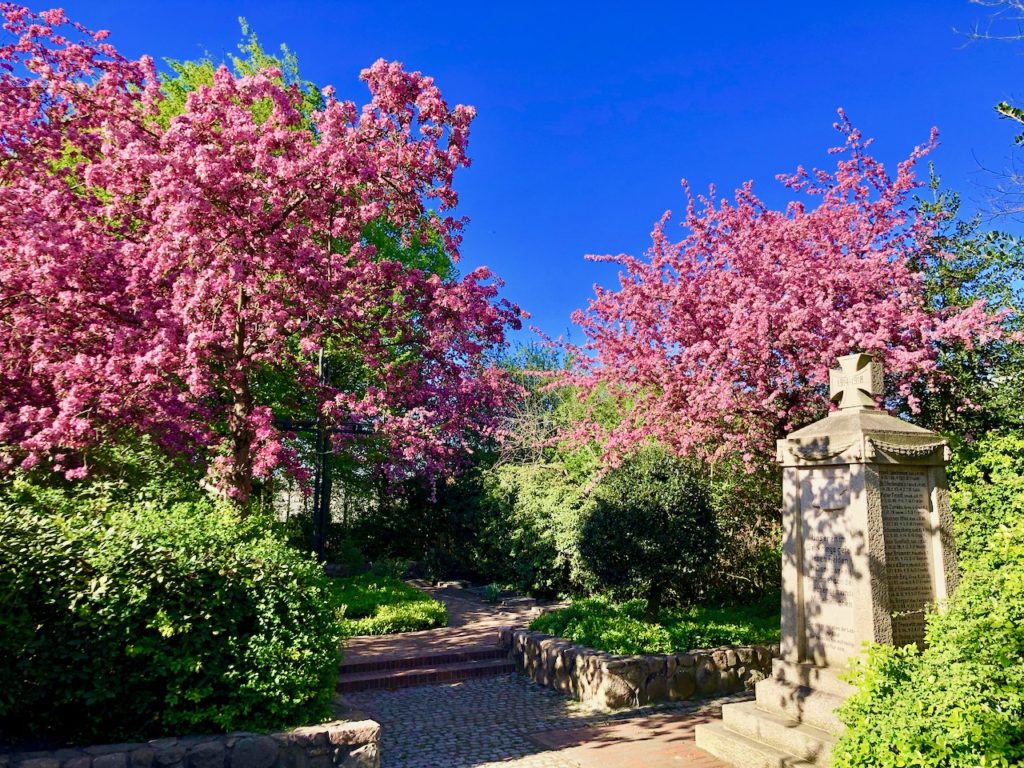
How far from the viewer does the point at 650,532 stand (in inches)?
380

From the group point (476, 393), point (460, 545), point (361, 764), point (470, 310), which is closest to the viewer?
point (361, 764)

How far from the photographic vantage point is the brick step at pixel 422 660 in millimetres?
9086

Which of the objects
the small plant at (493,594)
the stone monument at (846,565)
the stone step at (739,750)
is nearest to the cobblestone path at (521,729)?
the stone step at (739,750)

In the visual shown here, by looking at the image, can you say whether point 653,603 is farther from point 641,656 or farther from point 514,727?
point 514,727

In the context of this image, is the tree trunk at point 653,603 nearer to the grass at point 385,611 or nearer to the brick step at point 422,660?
the brick step at point 422,660

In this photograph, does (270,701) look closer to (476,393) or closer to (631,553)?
(476,393)

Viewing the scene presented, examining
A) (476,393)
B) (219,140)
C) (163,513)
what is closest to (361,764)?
(163,513)

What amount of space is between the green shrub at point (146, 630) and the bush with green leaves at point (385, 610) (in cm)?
467

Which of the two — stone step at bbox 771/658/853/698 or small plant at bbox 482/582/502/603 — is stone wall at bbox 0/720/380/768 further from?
small plant at bbox 482/582/502/603

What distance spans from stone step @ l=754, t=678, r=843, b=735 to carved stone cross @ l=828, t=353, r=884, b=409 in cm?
280

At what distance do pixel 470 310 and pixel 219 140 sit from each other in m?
3.42

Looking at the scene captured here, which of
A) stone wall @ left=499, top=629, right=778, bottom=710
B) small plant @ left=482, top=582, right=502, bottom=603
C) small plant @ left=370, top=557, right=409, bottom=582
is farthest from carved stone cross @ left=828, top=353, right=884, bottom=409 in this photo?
small plant @ left=370, top=557, right=409, bottom=582

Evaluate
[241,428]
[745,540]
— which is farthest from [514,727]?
[745,540]

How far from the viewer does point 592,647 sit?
8.49 meters
